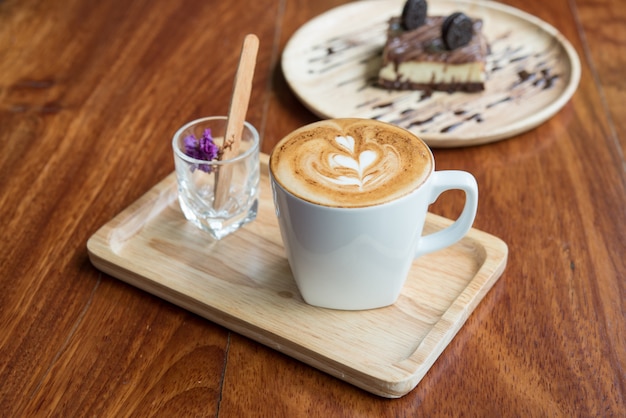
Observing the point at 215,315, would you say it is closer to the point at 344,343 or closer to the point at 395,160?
the point at 344,343

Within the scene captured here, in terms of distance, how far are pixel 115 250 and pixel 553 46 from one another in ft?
2.75

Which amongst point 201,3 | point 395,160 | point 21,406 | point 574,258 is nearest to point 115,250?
point 21,406

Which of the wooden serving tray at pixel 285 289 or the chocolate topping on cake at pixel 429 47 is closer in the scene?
the wooden serving tray at pixel 285 289

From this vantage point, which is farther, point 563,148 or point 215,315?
point 563,148

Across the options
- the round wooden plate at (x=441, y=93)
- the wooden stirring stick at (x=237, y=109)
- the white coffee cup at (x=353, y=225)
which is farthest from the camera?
the round wooden plate at (x=441, y=93)

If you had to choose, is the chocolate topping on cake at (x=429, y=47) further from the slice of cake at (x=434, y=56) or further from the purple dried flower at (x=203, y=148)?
the purple dried flower at (x=203, y=148)

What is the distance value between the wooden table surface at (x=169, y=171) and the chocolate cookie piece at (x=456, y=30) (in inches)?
7.5

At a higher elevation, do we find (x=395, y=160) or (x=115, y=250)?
(x=395, y=160)

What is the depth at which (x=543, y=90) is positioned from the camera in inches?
47.8

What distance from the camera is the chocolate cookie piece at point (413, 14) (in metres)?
1.23

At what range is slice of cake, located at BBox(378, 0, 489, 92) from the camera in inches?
47.4

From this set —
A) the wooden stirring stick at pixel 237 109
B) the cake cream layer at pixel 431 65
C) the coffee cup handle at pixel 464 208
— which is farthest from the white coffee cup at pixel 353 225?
the cake cream layer at pixel 431 65

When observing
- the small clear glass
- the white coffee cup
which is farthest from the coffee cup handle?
the small clear glass

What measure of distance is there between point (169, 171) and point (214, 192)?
187 millimetres
